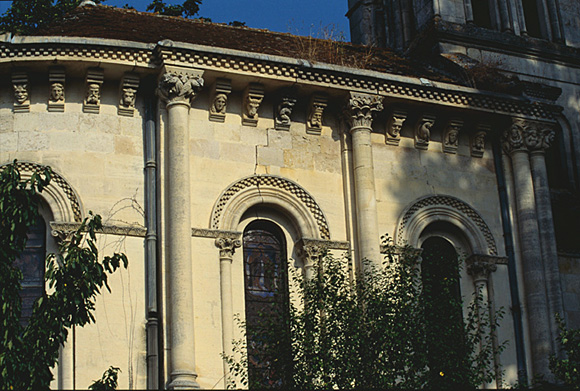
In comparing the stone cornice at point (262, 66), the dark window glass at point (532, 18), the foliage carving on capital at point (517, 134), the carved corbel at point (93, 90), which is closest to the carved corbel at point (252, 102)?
the stone cornice at point (262, 66)

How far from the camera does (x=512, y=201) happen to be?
24.4 m

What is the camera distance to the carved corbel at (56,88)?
71.4 feet

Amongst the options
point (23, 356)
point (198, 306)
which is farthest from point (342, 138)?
point (23, 356)

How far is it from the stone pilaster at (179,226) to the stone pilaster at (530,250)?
6597 mm

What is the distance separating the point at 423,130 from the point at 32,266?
779cm

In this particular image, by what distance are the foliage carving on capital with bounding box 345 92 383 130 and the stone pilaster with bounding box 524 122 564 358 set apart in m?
3.29

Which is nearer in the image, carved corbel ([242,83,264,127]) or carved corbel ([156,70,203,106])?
carved corbel ([156,70,203,106])

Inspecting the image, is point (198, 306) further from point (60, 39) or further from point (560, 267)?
point (560, 267)

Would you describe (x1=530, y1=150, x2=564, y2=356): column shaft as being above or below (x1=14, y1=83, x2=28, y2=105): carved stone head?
below

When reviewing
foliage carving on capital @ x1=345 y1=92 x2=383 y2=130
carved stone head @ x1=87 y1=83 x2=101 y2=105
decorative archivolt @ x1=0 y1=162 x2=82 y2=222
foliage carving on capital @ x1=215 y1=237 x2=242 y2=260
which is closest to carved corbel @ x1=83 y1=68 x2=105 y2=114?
carved stone head @ x1=87 y1=83 x2=101 y2=105

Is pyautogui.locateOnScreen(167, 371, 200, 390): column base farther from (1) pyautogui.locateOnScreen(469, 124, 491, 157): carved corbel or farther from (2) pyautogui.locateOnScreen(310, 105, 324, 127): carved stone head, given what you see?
(1) pyautogui.locateOnScreen(469, 124, 491, 157): carved corbel

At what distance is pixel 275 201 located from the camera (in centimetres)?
2238

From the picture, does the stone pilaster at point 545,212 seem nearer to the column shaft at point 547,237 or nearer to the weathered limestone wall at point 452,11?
the column shaft at point 547,237

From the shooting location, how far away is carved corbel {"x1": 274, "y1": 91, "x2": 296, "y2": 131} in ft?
75.0
